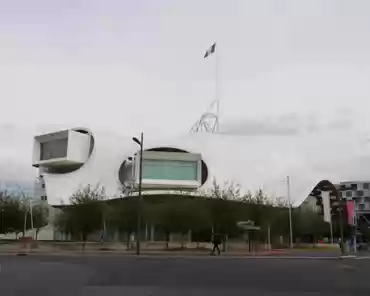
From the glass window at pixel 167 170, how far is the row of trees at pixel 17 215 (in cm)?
3118

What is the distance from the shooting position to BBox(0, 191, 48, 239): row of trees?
239 ft

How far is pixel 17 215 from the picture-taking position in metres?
73.8

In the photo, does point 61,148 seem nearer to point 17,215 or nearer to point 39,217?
point 39,217

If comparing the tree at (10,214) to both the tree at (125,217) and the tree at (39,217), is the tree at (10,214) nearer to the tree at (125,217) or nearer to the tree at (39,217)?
the tree at (39,217)

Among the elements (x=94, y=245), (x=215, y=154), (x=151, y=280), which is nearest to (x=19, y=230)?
(x=94, y=245)

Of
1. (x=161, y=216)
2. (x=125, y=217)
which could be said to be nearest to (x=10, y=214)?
(x=125, y=217)

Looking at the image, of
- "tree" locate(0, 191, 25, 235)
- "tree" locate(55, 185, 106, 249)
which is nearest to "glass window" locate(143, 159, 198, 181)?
"tree" locate(0, 191, 25, 235)

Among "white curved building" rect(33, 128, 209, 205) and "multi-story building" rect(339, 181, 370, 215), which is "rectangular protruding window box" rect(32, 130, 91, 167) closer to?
"white curved building" rect(33, 128, 209, 205)

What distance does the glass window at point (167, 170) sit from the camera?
109500 millimetres

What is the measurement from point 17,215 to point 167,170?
41.7 metres

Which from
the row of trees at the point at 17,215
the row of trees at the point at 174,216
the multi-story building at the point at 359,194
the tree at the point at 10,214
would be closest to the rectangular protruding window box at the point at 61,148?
the row of trees at the point at 17,215

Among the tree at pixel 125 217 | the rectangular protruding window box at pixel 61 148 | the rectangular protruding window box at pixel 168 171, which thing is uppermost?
the rectangular protruding window box at pixel 61 148

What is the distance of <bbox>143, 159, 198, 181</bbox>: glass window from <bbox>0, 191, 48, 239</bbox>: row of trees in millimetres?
31184

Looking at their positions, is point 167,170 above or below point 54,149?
below
